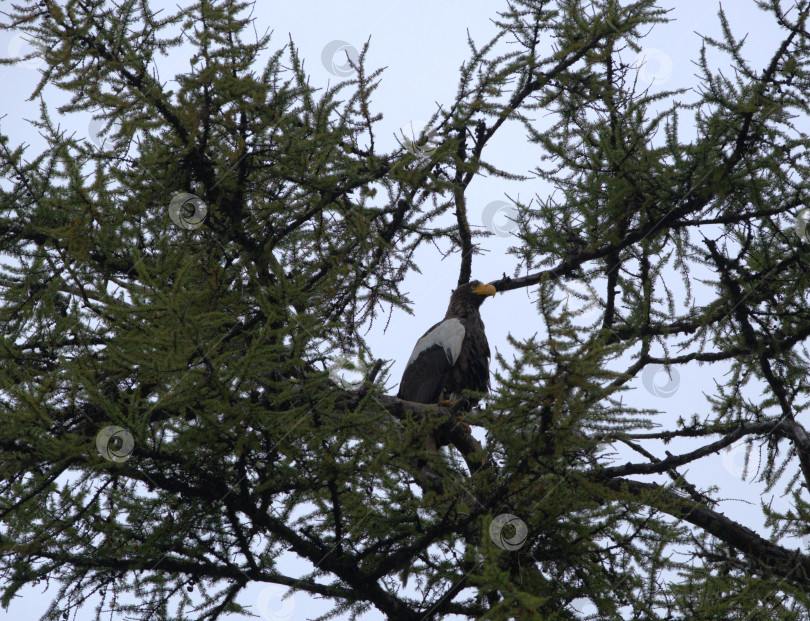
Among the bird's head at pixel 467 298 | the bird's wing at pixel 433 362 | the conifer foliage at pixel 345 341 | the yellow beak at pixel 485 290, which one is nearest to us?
the conifer foliage at pixel 345 341

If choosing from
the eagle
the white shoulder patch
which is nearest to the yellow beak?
the eagle

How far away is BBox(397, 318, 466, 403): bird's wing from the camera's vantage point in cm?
738

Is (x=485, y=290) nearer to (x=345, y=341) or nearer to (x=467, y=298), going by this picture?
(x=467, y=298)

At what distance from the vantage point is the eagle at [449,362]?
24.2 feet

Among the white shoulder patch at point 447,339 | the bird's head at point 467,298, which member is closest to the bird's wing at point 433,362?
the white shoulder patch at point 447,339

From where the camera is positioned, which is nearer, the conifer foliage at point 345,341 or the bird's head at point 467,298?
the conifer foliage at point 345,341

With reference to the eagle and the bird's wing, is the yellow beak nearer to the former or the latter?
the eagle

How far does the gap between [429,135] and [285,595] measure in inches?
108

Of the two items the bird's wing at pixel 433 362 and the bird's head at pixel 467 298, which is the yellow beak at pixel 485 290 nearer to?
the bird's head at pixel 467 298

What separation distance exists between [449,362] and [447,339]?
27cm

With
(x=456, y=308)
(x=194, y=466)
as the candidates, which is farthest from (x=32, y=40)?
(x=456, y=308)

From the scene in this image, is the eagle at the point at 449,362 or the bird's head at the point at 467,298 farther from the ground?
the bird's head at the point at 467,298

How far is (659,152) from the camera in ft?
15.0

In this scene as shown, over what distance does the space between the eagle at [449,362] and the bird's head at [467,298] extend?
83mm
